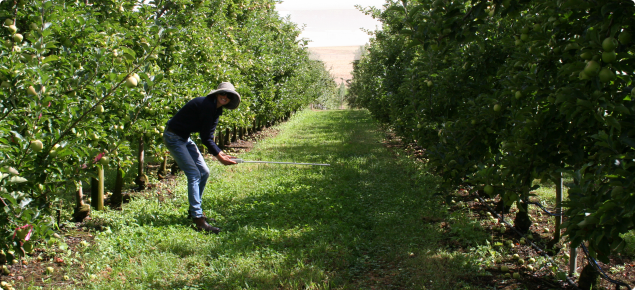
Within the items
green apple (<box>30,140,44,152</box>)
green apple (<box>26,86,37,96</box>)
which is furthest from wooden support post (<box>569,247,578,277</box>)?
green apple (<box>26,86,37,96</box>)

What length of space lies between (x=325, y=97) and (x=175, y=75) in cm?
6004

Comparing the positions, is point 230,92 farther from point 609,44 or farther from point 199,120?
point 609,44

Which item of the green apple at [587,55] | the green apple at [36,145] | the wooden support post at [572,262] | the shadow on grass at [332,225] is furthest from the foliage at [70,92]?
the wooden support post at [572,262]

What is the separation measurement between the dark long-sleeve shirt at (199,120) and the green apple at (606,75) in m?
3.86

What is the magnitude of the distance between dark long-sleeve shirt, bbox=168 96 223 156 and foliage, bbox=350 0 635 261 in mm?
2530

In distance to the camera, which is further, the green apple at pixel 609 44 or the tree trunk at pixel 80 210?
the tree trunk at pixel 80 210

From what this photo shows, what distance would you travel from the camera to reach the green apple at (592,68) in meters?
1.82

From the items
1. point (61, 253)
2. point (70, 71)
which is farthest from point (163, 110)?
point (61, 253)

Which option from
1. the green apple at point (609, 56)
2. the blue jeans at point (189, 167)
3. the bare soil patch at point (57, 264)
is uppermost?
the green apple at point (609, 56)

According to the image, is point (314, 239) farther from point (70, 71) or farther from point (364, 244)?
point (70, 71)

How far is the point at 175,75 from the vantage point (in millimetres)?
6660

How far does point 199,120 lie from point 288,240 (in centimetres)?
174

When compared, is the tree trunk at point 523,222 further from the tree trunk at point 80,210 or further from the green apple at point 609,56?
the tree trunk at point 80,210

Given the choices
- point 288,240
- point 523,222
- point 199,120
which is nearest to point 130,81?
point 199,120
